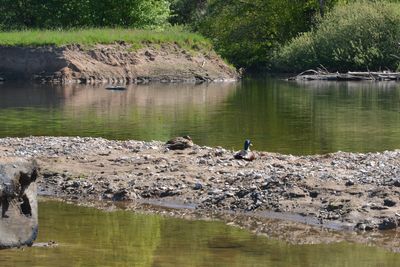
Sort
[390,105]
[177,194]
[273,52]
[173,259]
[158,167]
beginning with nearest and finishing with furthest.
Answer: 1. [173,259]
2. [177,194]
3. [158,167]
4. [390,105]
5. [273,52]

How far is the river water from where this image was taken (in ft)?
47.5

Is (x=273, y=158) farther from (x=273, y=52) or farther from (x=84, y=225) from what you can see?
(x=273, y=52)

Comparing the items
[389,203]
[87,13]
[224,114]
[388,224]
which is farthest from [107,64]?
[388,224]

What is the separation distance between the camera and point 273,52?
70688mm

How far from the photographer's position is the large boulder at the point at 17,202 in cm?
1370

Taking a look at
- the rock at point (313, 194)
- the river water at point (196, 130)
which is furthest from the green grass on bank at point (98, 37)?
the rock at point (313, 194)

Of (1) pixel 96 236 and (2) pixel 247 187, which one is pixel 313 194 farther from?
(1) pixel 96 236

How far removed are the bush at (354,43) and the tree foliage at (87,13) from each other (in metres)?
9.25

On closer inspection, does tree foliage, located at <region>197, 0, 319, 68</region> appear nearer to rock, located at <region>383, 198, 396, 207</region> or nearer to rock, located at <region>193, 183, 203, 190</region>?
rock, located at <region>193, 183, 203, 190</region>

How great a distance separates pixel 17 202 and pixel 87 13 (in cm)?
5531

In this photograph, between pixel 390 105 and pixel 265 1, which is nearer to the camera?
pixel 390 105

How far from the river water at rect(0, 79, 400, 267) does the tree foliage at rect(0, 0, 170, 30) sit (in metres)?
11.1

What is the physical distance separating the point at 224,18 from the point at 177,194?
56.0 metres

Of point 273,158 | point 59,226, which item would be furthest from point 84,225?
point 273,158
